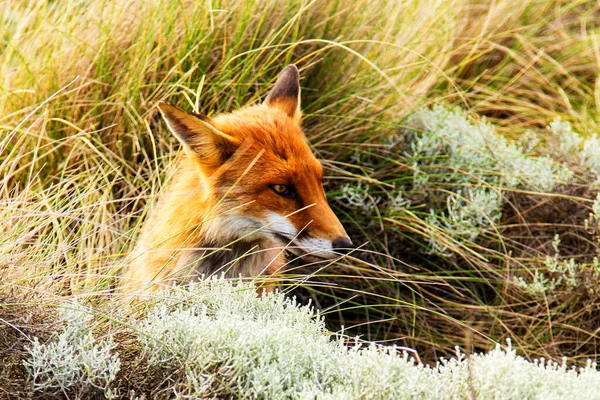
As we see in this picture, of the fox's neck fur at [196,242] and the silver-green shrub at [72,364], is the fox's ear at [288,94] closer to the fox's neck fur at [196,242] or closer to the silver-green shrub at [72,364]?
the fox's neck fur at [196,242]

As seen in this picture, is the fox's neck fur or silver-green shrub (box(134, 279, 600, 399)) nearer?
silver-green shrub (box(134, 279, 600, 399))

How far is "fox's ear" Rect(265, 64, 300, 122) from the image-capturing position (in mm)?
4426

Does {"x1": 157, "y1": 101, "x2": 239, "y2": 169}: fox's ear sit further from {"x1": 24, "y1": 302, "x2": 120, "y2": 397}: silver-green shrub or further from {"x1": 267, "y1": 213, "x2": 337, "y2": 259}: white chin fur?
{"x1": 24, "y1": 302, "x2": 120, "y2": 397}: silver-green shrub

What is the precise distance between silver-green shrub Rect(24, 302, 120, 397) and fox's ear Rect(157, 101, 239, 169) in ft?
3.87

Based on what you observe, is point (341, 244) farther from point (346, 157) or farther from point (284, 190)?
point (346, 157)

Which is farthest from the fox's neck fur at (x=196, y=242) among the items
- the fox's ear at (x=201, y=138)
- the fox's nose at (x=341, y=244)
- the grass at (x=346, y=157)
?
the grass at (x=346, y=157)

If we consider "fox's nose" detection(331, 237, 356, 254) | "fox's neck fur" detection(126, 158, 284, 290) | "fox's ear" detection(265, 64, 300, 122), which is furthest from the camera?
"fox's ear" detection(265, 64, 300, 122)

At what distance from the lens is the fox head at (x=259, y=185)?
12.6 ft

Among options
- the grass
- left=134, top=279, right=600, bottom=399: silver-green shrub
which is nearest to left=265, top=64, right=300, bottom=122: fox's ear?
the grass


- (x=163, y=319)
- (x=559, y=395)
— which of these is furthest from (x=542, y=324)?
(x=163, y=319)

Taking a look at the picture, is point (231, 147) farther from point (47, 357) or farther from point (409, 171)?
point (409, 171)

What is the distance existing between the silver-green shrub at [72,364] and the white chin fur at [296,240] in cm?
115

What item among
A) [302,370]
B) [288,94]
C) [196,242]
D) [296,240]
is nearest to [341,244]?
[296,240]

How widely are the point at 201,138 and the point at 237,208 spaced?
1.35ft
